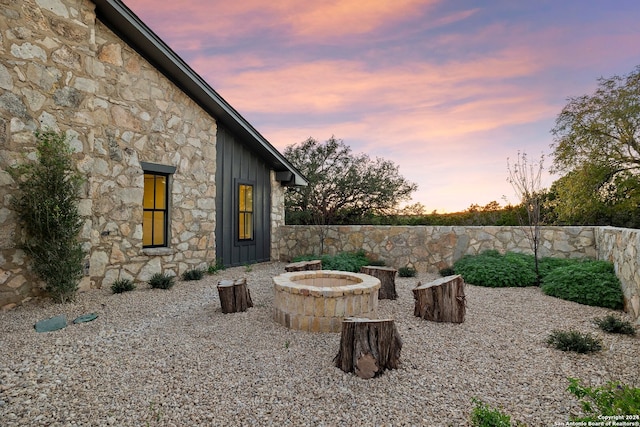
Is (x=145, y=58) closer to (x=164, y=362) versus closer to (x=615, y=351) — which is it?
(x=164, y=362)

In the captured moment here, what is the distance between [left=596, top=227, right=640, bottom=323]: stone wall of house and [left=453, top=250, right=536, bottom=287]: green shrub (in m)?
1.46

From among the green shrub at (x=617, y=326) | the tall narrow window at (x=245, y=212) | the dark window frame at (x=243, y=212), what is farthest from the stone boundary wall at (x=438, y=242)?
the green shrub at (x=617, y=326)

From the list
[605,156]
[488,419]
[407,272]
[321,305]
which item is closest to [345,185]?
[407,272]

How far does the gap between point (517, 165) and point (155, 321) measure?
8144mm

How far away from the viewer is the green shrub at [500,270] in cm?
726

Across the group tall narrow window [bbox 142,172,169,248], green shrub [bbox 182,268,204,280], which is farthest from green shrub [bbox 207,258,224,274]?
tall narrow window [bbox 142,172,169,248]

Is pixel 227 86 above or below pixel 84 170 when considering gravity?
above

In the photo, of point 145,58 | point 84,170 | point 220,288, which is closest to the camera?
point 220,288

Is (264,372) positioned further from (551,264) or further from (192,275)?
(551,264)

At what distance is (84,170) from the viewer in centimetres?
570

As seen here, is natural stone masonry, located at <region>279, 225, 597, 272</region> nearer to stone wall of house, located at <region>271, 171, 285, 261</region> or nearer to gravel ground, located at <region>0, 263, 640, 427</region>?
stone wall of house, located at <region>271, 171, 285, 261</region>

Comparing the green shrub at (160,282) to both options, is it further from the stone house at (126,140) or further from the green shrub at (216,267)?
the green shrub at (216,267)

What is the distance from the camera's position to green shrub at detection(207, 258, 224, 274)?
8336mm

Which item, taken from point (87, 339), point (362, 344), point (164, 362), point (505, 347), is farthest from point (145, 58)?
point (505, 347)
